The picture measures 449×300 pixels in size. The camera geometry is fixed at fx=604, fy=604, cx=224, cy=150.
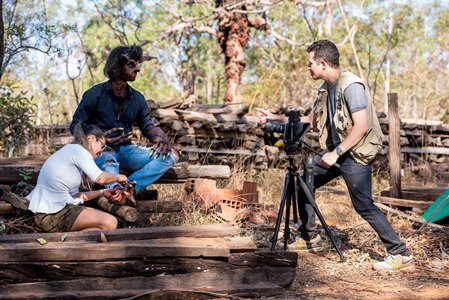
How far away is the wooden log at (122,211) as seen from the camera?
5621 millimetres

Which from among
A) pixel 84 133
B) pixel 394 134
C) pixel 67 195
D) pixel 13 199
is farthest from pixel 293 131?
pixel 394 134

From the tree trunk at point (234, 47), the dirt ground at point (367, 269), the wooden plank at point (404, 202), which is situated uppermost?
the tree trunk at point (234, 47)

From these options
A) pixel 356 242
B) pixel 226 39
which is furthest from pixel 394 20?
pixel 356 242

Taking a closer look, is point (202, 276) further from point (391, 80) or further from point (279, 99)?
point (391, 80)

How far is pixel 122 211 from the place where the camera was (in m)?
5.62

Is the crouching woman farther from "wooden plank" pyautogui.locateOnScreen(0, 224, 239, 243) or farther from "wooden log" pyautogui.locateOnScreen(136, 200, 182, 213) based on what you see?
"wooden log" pyautogui.locateOnScreen(136, 200, 182, 213)

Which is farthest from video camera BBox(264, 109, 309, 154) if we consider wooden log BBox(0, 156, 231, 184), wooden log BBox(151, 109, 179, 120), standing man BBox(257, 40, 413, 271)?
wooden log BBox(151, 109, 179, 120)

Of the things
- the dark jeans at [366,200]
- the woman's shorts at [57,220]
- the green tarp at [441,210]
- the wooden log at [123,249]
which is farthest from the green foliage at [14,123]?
the green tarp at [441,210]

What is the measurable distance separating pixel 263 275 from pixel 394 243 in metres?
1.45

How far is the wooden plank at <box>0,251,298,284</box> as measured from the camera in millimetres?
4328

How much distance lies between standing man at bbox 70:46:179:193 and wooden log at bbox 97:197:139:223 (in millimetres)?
507

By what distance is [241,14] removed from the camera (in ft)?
47.1

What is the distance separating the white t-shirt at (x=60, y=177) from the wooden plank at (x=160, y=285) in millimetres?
1123

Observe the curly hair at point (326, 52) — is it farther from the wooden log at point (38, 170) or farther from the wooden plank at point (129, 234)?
the wooden log at point (38, 170)
